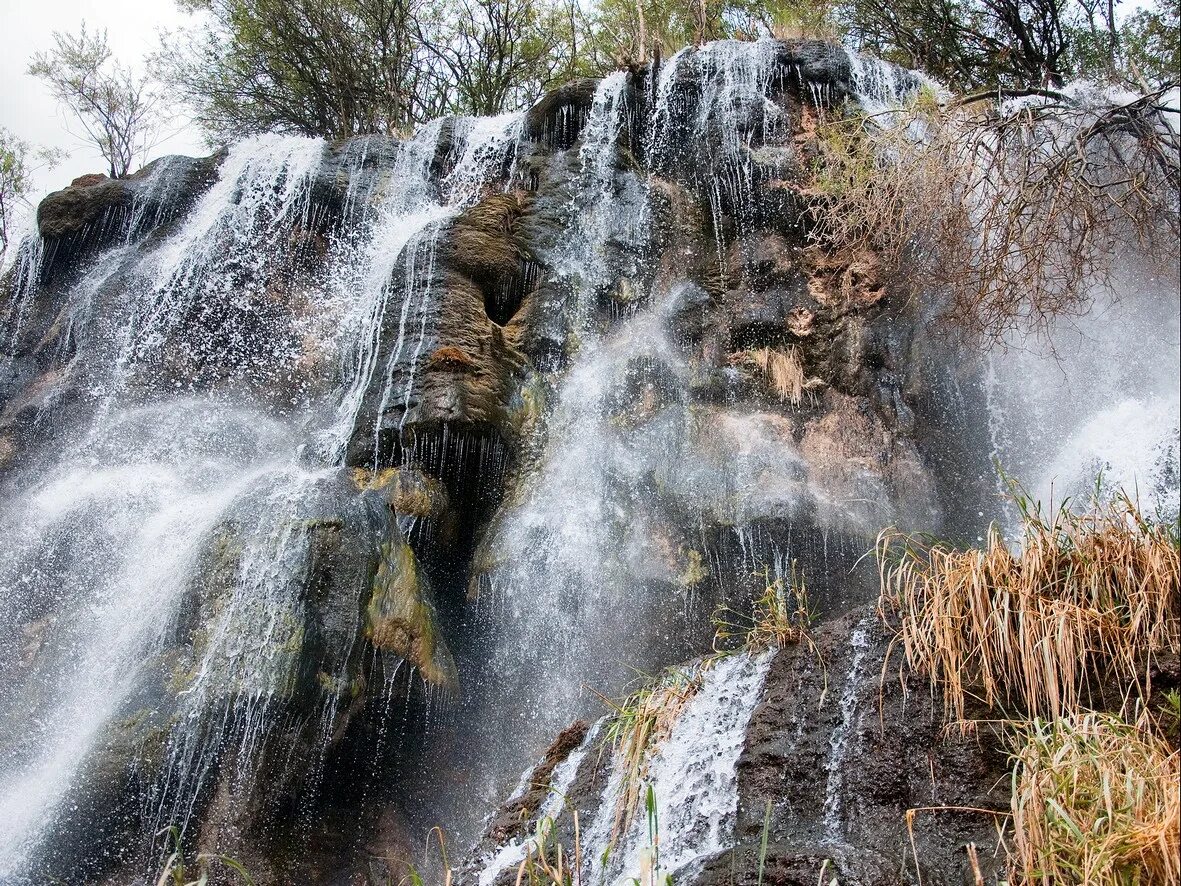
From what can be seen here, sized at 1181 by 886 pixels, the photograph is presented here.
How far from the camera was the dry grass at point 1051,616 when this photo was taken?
372cm

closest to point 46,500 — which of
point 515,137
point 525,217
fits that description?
point 525,217

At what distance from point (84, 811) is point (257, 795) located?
110cm

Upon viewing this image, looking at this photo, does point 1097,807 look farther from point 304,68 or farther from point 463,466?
point 304,68

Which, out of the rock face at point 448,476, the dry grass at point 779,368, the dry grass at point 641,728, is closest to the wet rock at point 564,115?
the rock face at point 448,476

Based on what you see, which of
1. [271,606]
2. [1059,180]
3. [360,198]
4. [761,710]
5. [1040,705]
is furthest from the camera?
[360,198]

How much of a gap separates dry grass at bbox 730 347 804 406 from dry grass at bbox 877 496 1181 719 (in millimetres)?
5051

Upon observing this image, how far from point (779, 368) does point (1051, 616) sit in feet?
18.9

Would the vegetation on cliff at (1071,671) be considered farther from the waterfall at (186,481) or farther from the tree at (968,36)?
the tree at (968,36)

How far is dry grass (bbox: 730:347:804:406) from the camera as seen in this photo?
9.27 meters

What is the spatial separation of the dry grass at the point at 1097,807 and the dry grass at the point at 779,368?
19.6 ft

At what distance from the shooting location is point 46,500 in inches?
350

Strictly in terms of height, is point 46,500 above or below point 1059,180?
below

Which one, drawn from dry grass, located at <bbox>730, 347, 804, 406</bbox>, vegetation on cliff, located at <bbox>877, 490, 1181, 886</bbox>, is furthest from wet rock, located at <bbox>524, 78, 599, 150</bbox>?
vegetation on cliff, located at <bbox>877, 490, 1181, 886</bbox>

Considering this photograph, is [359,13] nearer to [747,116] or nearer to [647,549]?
[747,116]
